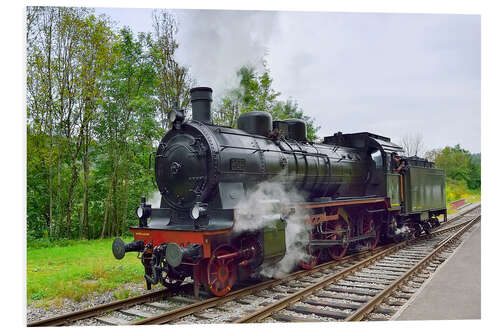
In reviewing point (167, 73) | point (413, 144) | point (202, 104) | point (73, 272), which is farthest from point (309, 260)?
point (167, 73)

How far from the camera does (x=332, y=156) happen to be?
9250 millimetres

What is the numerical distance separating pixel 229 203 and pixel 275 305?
166 cm

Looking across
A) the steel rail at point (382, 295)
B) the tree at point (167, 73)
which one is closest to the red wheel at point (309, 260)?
the steel rail at point (382, 295)

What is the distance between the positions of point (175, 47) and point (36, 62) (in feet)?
13.0

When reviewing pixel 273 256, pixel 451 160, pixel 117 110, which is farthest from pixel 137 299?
pixel 451 160

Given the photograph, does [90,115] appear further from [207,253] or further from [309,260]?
[309,260]

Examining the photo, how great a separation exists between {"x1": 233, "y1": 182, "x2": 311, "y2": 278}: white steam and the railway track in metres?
0.40

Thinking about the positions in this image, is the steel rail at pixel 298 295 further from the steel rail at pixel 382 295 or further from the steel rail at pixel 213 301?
the steel rail at pixel 382 295

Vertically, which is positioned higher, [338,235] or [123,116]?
[123,116]

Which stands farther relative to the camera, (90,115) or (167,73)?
(167,73)

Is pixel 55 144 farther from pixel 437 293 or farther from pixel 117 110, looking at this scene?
pixel 437 293

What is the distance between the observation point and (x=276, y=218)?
6.30m

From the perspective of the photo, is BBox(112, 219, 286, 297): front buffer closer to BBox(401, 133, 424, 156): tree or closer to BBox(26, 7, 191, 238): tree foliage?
BBox(26, 7, 191, 238): tree foliage

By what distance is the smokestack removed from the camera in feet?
22.0
